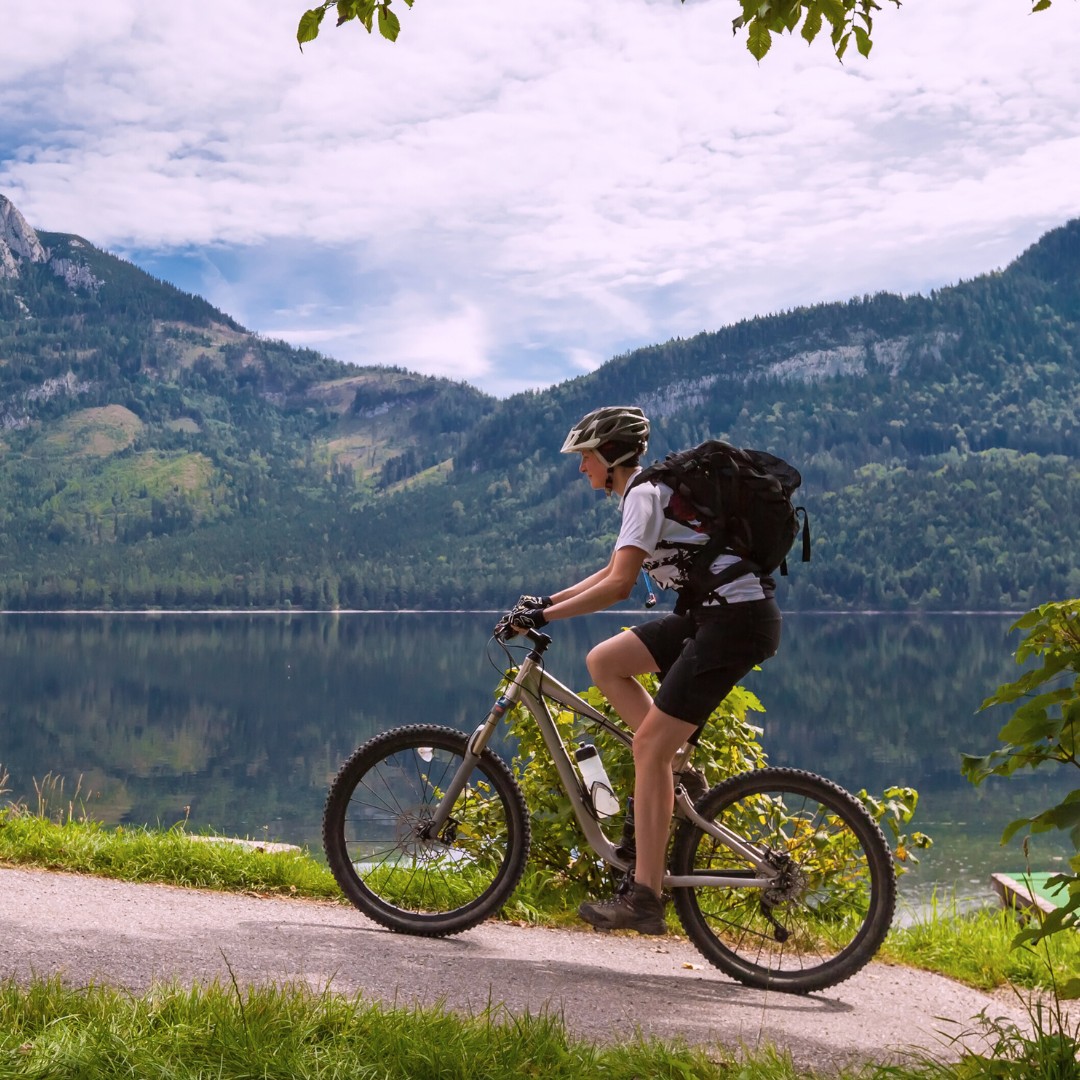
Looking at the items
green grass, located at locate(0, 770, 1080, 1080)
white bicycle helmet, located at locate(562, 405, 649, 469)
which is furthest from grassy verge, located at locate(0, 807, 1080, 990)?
white bicycle helmet, located at locate(562, 405, 649, 469)

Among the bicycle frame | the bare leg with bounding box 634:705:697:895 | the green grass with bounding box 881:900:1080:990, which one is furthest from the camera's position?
the green grass with bounding box 881:900:1080:990

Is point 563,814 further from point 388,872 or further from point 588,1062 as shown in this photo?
point 588,1062

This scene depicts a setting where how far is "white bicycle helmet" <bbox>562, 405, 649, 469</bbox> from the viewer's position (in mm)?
5633

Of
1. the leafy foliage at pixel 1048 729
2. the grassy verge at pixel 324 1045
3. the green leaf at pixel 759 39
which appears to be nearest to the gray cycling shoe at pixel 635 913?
the grassy verge at pixel 324 1045

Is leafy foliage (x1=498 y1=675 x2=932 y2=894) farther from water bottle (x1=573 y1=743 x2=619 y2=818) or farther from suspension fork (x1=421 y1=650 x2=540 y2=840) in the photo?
suspension fork (x1=421 y1=650 x2=540 y2=840)

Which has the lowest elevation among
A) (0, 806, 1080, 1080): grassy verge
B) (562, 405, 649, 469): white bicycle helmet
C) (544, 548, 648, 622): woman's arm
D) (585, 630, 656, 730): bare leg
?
(0, 806, 1080, 1080): grassy verge

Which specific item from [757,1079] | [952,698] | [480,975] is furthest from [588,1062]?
[952,698]

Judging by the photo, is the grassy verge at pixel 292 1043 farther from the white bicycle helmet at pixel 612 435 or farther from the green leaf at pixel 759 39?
the green leaf at pixel 759 39

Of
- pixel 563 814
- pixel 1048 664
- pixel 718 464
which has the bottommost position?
pixel 563 814

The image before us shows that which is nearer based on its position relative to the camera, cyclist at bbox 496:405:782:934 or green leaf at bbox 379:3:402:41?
green leaf at bbox 379:3:402:41

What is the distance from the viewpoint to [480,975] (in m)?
5.35

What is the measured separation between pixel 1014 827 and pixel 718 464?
2253mm

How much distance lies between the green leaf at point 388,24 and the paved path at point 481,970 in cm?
358

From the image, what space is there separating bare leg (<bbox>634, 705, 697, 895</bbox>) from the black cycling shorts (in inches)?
2.9
